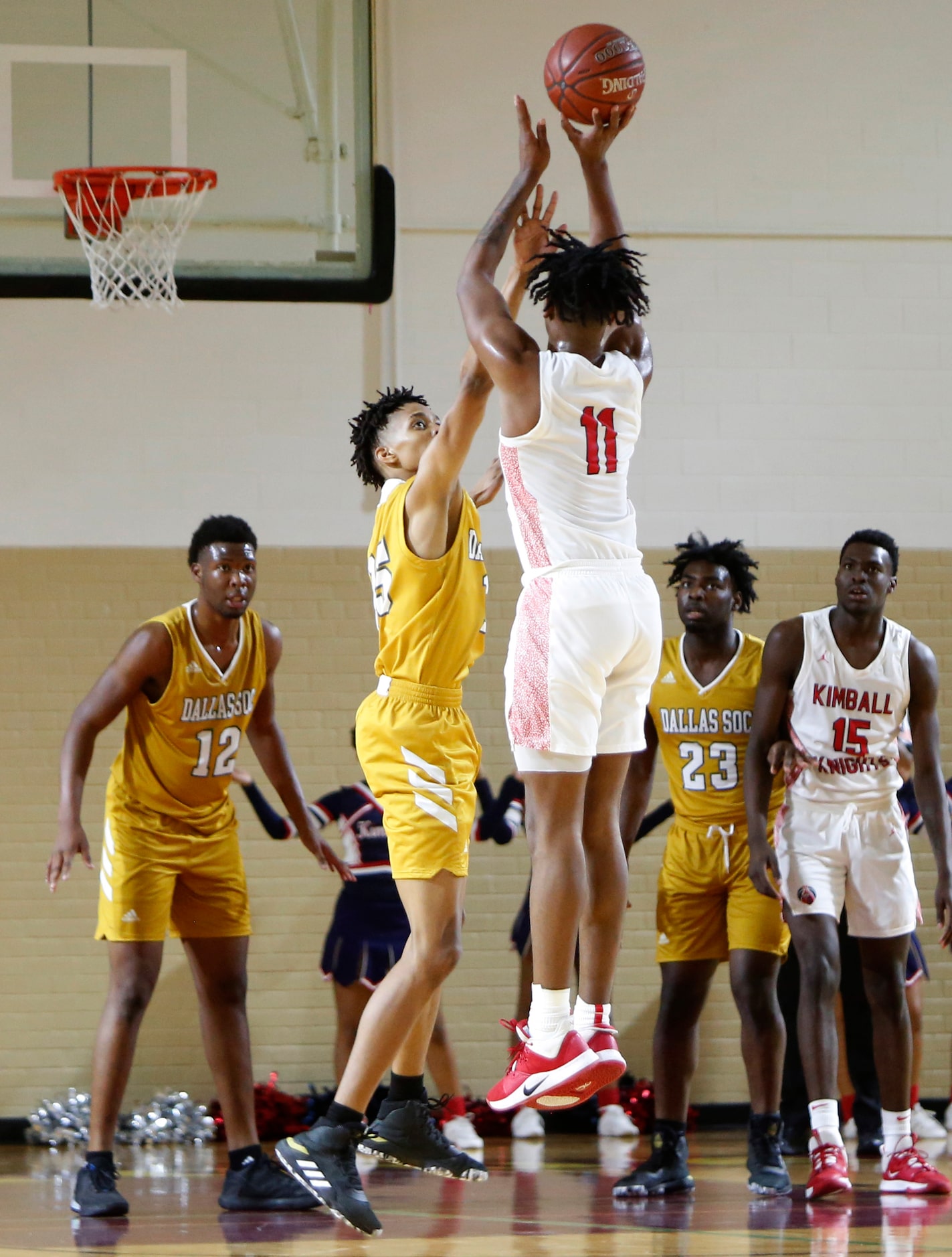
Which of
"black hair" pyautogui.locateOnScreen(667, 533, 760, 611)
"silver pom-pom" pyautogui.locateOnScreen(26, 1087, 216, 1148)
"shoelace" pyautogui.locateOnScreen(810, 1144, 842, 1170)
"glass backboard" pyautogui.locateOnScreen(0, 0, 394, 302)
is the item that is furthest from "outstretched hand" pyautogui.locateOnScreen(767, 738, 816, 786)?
"silver pom-pom" pyautogui.locateOnScreen(26, 1087, 216, 1148)

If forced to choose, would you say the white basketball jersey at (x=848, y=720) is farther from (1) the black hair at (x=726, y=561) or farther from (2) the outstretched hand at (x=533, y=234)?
(2) the outstretched hand at (x=533, y=234)

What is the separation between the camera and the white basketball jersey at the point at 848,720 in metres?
6.03

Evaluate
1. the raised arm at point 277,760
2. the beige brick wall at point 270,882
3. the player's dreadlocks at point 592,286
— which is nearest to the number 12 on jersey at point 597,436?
the player's dreadlocks at point 592,286

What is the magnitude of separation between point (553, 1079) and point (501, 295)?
79.0 inches

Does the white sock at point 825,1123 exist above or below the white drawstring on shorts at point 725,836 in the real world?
below

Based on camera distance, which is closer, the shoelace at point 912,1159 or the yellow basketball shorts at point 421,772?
the yellow basketball shorts at point 421,772

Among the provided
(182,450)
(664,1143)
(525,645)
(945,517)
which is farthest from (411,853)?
(945,517)

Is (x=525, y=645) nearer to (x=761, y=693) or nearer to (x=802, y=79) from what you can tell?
(x=761, y=693)

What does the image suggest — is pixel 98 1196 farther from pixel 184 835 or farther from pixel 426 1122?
pixel 426 1122

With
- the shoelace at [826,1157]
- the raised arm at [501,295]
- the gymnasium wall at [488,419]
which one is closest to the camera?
the raised arm at [501,295]

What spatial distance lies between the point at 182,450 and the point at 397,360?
4.35ft

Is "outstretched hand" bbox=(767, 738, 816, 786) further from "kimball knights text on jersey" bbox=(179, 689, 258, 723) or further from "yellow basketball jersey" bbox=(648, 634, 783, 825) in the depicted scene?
"kimball knights text on jersey" bbox=(179, 689, 258, 723)

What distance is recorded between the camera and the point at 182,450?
884cm

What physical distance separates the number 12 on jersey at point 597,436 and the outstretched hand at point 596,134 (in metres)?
0.76
